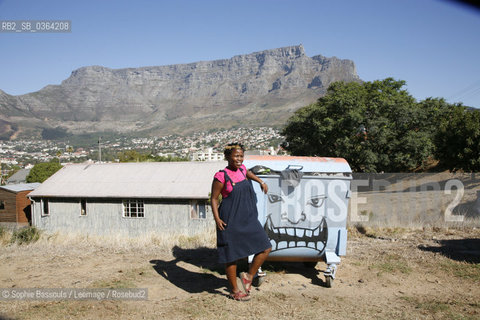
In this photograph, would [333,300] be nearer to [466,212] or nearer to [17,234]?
[17,234]

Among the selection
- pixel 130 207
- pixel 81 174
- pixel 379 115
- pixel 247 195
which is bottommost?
pixel 130 207

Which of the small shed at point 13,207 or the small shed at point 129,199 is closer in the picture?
the small shed at point 129,199

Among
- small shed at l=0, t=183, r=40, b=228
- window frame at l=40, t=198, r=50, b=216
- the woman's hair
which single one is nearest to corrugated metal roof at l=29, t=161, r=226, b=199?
window frame at l=40, t=198, r=50, b=216

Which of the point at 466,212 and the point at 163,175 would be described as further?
the point at 163,175

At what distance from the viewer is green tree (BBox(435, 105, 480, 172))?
2522 cm

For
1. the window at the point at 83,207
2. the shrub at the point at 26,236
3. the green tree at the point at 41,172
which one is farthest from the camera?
the green tree at the point at 41,172

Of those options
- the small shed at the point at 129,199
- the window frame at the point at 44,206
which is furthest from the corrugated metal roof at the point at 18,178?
the small shed at the point at 129,199

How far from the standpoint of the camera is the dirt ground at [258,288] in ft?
13.6

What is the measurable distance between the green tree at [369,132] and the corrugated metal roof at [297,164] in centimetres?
2338

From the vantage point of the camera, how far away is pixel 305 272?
5879 mm

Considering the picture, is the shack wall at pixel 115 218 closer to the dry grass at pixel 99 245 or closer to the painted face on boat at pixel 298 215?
the dry grass at pixel 99 245


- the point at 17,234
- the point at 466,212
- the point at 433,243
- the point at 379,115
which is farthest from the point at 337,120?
the point at 17,234

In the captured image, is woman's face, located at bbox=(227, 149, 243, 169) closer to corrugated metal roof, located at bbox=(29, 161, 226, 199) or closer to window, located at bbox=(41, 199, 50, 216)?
corrugated metal roof, located at bbox=(29, 161, 226, 199)

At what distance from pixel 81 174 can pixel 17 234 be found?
73.1ft
